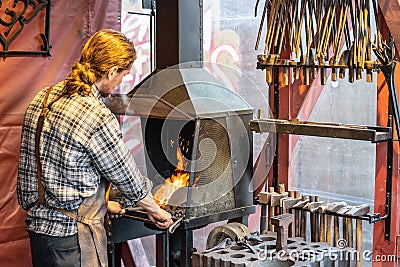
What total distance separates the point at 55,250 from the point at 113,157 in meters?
0.46

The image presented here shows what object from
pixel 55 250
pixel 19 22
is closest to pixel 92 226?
pixel 55 250

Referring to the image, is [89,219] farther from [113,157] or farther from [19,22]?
[19,22]

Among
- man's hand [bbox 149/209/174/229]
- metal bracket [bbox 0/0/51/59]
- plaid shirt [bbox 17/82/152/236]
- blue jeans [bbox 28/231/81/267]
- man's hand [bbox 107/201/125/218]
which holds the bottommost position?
blue jeans [bbox 28/231/81/267]

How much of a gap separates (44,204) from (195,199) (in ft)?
2.79

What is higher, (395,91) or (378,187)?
(395,91)

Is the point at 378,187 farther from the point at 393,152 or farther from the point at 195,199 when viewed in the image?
the point at 195,199

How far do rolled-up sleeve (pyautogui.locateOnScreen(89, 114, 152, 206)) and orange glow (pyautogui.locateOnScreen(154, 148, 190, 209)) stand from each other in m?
0.59

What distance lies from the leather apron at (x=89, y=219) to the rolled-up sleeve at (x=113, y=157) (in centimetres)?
12

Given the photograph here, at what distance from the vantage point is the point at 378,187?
3.24 meters

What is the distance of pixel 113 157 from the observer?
279 centimetres

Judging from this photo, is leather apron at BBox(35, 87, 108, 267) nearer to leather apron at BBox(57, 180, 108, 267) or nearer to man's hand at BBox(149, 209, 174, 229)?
leather apron at BBox(57, 180, 108, 267)

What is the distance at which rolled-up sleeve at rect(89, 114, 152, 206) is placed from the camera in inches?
109

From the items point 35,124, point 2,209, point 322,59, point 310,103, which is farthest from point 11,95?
point 322,59

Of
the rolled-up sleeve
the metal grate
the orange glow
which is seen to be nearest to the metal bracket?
the orange glow
